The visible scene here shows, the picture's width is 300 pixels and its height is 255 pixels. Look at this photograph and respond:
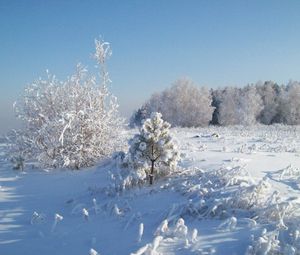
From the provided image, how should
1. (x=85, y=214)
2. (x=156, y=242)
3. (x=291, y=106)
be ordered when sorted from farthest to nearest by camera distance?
(x=291, y=106), (x=85, y=214), (x=156, y=242)

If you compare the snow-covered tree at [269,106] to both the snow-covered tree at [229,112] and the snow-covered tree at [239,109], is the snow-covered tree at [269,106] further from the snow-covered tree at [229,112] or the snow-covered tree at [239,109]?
the snow-covered tree at [229,112]

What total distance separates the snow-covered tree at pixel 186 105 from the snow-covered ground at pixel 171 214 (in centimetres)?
3367

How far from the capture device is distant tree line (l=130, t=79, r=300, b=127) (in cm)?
4403

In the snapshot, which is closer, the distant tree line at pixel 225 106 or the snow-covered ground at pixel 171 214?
the snow-covered ground at pixel 171 214

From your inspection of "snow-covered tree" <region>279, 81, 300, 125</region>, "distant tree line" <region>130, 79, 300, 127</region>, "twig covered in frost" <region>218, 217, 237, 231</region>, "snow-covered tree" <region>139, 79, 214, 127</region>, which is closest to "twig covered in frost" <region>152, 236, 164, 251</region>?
"twig covered in frost" <region>218, 217, 237, 231</region>

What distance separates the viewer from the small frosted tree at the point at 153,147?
349 inches

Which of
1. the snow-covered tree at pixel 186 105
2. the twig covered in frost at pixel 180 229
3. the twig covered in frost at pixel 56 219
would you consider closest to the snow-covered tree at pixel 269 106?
the snow-covered tree at pixel 186 105

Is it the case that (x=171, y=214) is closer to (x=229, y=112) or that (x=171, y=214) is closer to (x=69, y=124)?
(x=69, y=124)

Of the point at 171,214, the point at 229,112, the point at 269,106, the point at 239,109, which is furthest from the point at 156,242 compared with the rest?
the point at 269,106

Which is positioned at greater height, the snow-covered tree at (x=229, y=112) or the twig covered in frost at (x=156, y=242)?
the snow-covered tree at (x=229, y=112)

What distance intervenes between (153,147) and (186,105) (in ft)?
117

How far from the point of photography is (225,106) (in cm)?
5025

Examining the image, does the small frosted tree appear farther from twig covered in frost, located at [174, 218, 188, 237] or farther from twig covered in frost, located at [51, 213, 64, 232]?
twig covered in frost, located at [174, 218, 188, 237]

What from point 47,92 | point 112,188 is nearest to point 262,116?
point 47,92
